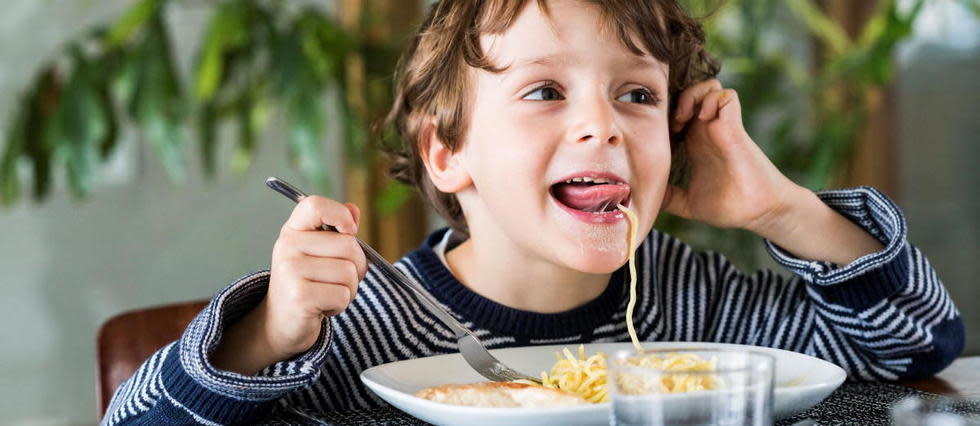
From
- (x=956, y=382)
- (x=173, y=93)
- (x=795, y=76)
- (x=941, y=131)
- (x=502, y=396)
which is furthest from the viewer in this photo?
(x=941, y=131)

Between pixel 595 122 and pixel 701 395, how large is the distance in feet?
1.43

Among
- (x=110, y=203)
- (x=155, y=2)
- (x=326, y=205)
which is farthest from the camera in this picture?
(x=110, y=203)

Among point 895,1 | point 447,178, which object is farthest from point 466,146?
point 895,1

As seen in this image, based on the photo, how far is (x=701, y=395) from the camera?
1.82 feet

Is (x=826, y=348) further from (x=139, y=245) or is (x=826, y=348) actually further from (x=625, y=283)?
(x=139, y=245)

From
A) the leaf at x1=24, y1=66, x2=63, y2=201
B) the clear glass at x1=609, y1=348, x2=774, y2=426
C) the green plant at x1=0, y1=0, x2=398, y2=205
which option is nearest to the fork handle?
the clear glass at x1=609, y1=348, x2=774, y2=426

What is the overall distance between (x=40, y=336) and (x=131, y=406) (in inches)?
84.1

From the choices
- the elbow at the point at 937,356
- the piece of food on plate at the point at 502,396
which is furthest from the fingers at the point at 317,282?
the elbow at the point at 937,356

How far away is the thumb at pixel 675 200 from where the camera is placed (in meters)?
1.19

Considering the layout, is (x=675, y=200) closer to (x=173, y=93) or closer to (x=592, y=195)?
(x=592, y=195)

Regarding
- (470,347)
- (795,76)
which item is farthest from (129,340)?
(795,76)

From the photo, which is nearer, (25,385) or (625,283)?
(625,283)

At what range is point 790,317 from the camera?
1144mm

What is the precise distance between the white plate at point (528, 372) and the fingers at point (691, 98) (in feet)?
0.96
